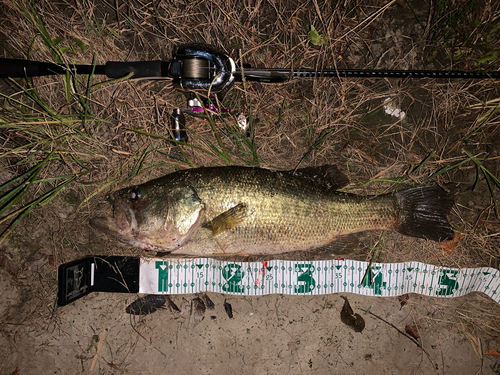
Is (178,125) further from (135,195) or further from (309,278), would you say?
(309,278)

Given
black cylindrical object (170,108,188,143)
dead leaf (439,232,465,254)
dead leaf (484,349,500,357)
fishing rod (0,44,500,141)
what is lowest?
dead leaf (484,349,500,357)

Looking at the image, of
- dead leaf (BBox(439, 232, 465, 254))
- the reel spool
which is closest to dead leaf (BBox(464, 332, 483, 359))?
dead leaf (BBox(439, 232, 465, 254))

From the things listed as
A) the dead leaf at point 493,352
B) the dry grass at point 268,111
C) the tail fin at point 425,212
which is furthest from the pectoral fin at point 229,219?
the dead leaf at point 493,352

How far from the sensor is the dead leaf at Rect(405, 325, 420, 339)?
10.3 feet

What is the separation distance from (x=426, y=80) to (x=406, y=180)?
112cm

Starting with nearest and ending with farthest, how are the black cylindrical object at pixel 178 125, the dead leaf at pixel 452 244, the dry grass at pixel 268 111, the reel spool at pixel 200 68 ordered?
the reel spool at pixel 200 68 → the black cylindrical object at pixel 178 125 → the dry grass at pixel 268 111 → the dead leaf at pixel 452 244

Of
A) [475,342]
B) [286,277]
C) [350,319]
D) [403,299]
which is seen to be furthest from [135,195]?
[475,342]

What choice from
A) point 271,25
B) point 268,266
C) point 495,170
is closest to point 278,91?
point 271,25

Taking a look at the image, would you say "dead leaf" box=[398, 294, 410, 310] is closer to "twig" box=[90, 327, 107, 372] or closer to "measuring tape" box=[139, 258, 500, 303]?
"measuring tape" box=[139, 258, 500, 303]

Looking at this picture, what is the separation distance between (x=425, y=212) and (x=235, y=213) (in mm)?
1920

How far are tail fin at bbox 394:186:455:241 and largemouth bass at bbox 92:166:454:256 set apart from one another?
20cm

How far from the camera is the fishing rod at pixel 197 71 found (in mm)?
2396

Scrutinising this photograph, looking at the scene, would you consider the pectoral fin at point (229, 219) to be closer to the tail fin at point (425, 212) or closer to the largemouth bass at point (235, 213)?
the largemouth bass at point (235, 213)

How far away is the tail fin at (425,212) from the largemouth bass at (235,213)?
0.67 ft
